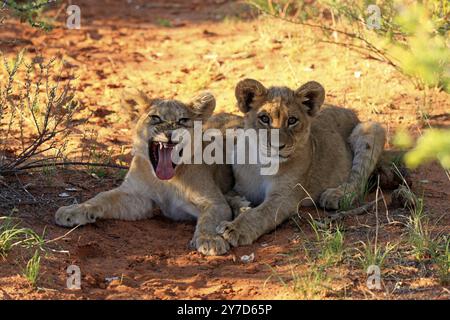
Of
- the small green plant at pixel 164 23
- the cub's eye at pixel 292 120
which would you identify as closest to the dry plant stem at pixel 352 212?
the cub's eye at pixel 292 120

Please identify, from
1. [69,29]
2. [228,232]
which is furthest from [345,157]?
[69,29]

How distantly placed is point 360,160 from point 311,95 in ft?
3.10

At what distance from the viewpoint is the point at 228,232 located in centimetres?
568

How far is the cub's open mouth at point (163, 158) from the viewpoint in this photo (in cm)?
598

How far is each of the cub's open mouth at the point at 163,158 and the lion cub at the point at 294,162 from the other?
576 millimetres

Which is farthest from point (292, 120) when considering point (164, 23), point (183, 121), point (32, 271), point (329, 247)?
point (164, 23)

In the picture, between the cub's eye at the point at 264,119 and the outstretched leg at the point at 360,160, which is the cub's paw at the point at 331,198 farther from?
the cub's eye at the point at 264,119

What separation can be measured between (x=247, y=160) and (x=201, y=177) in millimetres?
420

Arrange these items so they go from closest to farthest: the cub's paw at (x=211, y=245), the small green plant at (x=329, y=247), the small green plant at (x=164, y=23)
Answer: the small green plant at (x=329, y=247)
the cub's paw at (x=211, y=245)
the small green plant at (x=164, y=23)

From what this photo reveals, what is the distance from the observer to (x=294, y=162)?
6.29 m

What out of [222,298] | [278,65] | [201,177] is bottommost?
[222,298]

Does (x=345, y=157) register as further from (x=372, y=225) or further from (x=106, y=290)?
(x=106, y=290)

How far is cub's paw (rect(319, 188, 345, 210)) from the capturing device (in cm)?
629

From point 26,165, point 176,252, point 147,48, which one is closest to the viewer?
point 176,252
